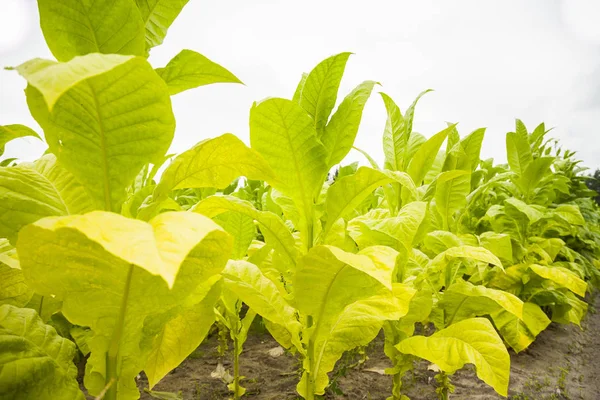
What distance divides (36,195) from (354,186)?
3.04 feet

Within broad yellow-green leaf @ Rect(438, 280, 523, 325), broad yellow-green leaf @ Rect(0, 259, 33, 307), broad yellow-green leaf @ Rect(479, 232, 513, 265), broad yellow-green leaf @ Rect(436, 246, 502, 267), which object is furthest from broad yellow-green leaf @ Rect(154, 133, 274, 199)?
broad yellow-green leaf @ Rect(479, 232, 513, 265)

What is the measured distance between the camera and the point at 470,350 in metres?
1.42

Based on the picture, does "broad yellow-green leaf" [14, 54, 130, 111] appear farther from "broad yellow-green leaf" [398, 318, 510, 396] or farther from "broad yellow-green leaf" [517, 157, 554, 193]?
"broad yellow-green leaf" [517, 157, 554, 193]

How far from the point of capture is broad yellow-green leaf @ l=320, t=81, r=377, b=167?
4.46 ft

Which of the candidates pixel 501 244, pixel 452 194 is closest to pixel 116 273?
pixel 452 194

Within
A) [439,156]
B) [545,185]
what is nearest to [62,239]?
[439,156]

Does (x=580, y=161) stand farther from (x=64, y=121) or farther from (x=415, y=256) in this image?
(x=64, y=121)

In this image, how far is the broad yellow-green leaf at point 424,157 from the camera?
5.58ft

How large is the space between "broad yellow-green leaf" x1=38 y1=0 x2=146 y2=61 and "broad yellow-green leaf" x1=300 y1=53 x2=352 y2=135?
Answer: 2.05 feet

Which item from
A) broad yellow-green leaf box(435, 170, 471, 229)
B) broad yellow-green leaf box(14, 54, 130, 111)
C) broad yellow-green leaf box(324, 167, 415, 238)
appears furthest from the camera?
broad yellow-green leaf box(435, 170, 471, 229)

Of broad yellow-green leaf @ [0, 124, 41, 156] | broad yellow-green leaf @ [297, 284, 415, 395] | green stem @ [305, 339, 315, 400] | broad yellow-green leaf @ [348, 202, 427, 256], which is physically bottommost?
green stem @ [305, 339, 315, 400]

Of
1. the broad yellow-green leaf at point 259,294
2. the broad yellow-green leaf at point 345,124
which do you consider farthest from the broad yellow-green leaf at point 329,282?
the broad yellow-green leaf at point 345,124

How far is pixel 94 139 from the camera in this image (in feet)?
2.88

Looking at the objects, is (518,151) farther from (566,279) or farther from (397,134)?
(397,134)
